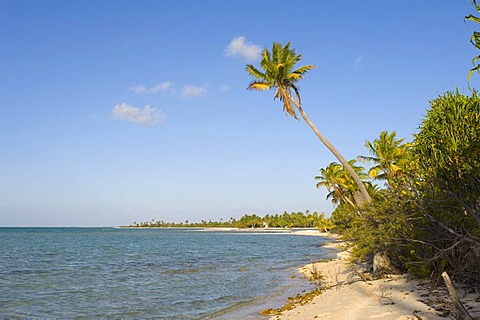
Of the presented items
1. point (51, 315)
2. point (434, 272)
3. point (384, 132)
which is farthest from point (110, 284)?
point (384, 132)

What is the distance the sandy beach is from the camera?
12.1 m

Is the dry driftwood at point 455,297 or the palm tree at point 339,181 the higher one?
the palm tree at point 339,181

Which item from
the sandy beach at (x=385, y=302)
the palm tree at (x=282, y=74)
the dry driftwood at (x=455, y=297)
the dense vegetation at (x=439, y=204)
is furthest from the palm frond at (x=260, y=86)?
the dry driftwood at (x=455, y=297)

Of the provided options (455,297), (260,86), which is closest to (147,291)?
(260,86)

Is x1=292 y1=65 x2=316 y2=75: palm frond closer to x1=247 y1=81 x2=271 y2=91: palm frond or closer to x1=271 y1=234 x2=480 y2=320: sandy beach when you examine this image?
x1=247 y1=81 x2=271 y2=91: palm frond

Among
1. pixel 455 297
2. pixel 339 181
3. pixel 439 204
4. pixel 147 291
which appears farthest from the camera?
pixel 339 181

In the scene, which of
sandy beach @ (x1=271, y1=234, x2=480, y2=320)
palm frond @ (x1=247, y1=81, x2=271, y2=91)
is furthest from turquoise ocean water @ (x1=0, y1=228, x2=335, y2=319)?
palm frond @ (x1=247, y1=81, x2=271, y2=91)

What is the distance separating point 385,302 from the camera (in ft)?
47.0

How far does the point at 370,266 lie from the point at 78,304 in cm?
1600

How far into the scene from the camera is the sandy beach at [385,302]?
12062mm

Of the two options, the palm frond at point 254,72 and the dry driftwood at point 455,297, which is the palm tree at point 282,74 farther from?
the dry driftwood at point 455,297

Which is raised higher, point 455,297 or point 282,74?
point 282,74

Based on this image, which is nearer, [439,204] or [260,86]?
[439,204]

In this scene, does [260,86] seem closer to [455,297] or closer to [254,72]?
[254,72]
